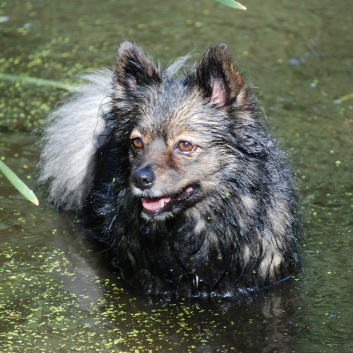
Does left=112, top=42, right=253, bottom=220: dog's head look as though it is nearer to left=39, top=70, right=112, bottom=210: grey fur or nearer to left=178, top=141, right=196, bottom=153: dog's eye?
left=178, top=141, right=196, bottom=153: dog's eye

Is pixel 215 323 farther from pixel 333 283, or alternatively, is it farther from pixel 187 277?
pixel 333 283

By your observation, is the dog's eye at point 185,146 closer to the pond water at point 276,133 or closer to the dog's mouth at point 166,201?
the dog's mouth at point 166,201

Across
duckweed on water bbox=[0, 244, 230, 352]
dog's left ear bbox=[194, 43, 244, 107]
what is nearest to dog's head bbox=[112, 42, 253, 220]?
dog's left ear bbox=[194, 43, 244, 107]

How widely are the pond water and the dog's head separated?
65 cm

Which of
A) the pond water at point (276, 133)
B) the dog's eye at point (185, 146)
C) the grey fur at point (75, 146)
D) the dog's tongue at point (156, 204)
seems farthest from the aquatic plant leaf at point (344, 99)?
the dog's tongue at point (156, 204)

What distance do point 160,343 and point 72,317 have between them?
2.08ft

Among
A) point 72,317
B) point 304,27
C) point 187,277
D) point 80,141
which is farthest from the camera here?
point 304,27

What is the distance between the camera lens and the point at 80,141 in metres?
6.81

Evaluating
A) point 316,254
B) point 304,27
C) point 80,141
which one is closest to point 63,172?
point 80,141

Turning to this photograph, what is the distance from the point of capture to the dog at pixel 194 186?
528 cm

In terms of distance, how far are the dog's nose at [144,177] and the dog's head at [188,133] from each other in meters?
0.02

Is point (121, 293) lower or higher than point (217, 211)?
lower

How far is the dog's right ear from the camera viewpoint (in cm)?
552

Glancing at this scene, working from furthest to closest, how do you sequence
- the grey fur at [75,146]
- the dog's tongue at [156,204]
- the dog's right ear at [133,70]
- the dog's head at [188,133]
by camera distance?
1. the grey fur at [75,146]
2. the dog's right ear at [133,70]
3. the dog's tongue at [156,204]
4. the dog's head at [188,133]
